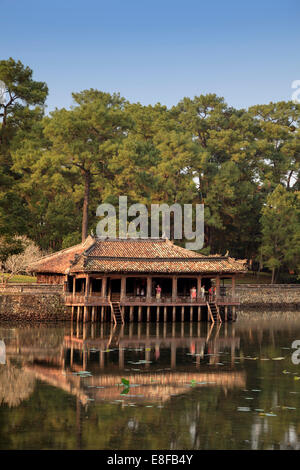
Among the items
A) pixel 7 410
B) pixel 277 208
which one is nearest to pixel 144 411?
pixel 7 410

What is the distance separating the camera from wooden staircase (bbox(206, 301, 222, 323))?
48.7 metres

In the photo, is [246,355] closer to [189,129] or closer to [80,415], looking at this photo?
[80,415]

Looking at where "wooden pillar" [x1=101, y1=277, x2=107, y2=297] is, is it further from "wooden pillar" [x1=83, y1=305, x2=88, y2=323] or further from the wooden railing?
"wooden pillar" [x1=83, y1=305, x2=88, y2=323]

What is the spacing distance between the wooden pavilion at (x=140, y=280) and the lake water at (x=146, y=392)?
8405mm

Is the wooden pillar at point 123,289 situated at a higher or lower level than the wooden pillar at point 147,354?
higher

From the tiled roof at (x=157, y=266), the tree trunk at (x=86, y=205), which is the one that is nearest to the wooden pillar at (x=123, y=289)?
the tiled roof at (x=157, y=266)

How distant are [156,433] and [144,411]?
2241 mm

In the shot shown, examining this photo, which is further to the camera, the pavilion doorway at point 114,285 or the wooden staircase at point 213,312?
the pavilion doorway at point 114,285

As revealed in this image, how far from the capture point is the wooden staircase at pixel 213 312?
48656 mm

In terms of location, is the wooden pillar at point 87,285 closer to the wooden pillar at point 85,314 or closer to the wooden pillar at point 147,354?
the wooden pillar at point 85,314

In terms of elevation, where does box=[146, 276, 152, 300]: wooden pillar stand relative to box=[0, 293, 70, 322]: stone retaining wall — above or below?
above

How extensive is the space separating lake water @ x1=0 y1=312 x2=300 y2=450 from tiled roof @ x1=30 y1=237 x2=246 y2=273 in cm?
914

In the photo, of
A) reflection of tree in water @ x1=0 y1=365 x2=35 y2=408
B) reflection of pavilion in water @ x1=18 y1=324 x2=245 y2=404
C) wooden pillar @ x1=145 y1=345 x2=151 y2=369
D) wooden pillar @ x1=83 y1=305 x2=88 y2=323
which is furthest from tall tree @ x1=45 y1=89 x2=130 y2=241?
reflection of tree in water @ x1=0 y1=365 x2=35 y2=408

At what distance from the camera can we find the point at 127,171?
227ft
